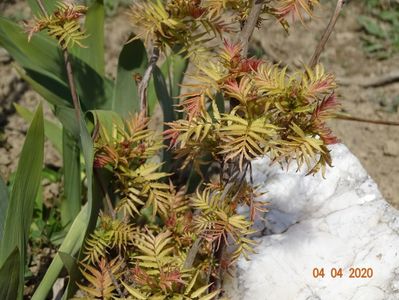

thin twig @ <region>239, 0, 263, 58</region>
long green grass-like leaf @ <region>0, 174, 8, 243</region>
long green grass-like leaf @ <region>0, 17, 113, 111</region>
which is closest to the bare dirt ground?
long green grass-like leaf @ <region>0, 17, 113, 111</region>

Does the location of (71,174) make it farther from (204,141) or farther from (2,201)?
(204,141)

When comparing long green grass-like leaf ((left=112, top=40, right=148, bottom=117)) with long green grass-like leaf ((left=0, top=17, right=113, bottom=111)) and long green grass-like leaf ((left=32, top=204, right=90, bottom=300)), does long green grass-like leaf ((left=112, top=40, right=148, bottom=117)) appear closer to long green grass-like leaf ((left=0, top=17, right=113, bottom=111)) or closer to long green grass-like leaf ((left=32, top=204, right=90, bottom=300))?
long green grass-like leaf ((left=0, top=17, right=113, bottom=111))

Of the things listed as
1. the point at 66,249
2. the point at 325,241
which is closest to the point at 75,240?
the point at 66,249

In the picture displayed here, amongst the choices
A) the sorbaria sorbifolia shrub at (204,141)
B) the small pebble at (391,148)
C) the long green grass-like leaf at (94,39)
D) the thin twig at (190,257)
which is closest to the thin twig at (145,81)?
the sorbaria sorbifolia shrub at (204,141)

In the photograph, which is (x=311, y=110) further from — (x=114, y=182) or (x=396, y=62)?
(x=396, y=62)

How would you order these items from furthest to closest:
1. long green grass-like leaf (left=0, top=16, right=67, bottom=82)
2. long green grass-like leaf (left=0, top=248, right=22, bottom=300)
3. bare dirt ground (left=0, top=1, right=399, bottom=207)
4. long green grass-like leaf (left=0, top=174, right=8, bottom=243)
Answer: bare dirt ground (left=0, top=1, right=399, bottom=207) < long green grass-like leaf (left=0, top=16, right=67, bottom=82) < long green grass-like leaf (left=0, top=174, right=8, bottom=243) < long green grass-like leaf (left=0, top=248, right=22, bottom=300)
